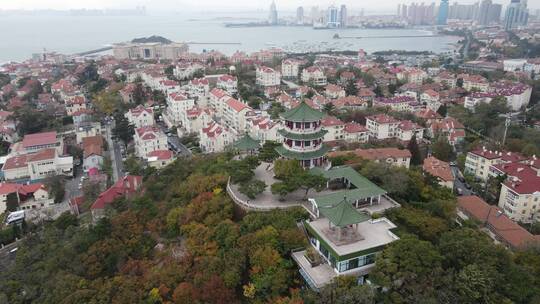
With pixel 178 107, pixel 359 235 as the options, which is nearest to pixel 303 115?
pixel 359 235

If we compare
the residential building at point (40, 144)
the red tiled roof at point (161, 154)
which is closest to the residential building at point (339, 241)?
the red tiled roof at point (161, 154)

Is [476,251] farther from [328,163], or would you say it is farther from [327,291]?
[328,163]

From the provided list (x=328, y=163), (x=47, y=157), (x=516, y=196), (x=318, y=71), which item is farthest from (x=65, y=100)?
(x=516, y=196)

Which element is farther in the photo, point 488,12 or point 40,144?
point 488,12

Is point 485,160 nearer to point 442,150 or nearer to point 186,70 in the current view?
point 442,150

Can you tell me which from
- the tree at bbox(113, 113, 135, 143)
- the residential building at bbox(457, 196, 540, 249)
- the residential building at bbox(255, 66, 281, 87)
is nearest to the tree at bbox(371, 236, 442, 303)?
the residential building at bbox(457, 196, 540, 249)

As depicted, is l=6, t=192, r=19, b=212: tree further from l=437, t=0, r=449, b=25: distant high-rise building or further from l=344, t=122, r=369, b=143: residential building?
l=437, t=0, r=449, b=25: distant high-rise building
